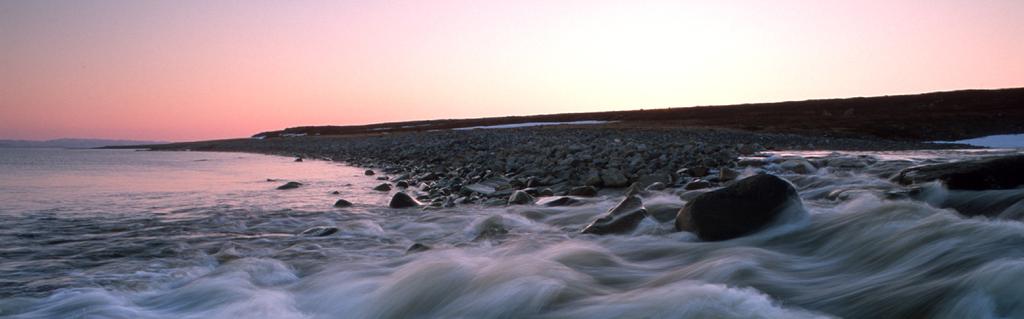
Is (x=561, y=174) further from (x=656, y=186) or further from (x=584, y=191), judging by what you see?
(x=656, y=186)

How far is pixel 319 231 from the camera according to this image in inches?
208

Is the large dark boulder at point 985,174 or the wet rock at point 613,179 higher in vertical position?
the large dark boulder at point 985,174

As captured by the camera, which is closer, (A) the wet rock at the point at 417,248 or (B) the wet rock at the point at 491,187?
(A) the wet rock at the point at 417,248

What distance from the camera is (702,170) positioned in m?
8.47

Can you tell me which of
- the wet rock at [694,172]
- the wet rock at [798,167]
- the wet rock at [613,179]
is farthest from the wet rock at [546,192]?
the wet rock at [798,167]

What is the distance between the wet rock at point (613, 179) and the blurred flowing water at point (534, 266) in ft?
5.73

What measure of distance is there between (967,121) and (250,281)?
3494 cm

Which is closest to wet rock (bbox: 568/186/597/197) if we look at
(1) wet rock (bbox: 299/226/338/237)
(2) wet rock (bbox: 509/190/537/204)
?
(2) wet rock (bbox: 509/190/537/204)

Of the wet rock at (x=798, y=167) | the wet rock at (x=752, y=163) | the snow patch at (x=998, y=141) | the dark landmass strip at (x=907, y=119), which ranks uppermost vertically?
the wet rock at (x=798, y=167)

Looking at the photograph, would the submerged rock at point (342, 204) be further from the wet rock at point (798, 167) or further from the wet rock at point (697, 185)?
the wet rock at point (798, 167)

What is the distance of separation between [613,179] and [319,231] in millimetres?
3800

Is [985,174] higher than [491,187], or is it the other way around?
[985,174]

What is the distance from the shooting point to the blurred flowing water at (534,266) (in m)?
3.00

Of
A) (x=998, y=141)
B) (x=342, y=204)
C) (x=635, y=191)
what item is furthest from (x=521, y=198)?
(x=998, y=141)
